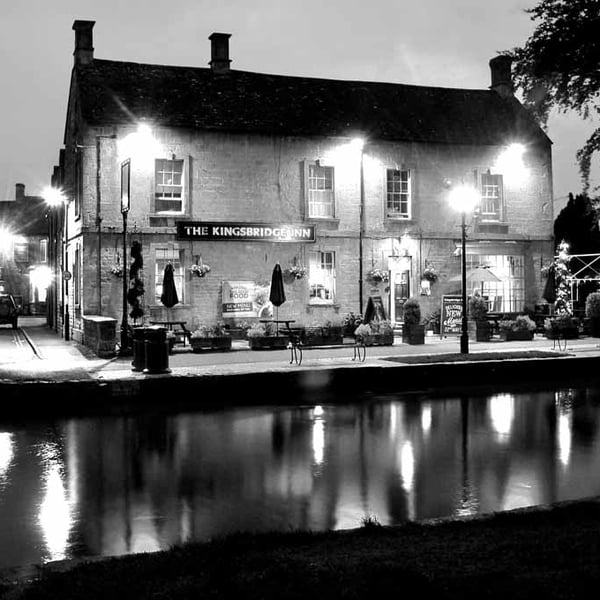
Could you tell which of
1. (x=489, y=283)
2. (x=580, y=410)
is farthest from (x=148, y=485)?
(x=489, y=283)

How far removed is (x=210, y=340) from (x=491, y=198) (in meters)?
13.4

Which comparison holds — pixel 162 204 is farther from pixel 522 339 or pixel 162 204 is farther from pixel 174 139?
pixel 522 339

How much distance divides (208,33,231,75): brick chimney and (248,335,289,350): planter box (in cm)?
1128

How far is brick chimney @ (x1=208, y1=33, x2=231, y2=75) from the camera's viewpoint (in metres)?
30.1

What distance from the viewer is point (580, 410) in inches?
571

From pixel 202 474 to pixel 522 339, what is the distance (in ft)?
62.1

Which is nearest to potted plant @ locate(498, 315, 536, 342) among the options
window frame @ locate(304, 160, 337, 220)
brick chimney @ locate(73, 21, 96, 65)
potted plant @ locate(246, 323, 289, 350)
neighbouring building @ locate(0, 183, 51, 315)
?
window frame @ locate(304, 160, 337, 220)

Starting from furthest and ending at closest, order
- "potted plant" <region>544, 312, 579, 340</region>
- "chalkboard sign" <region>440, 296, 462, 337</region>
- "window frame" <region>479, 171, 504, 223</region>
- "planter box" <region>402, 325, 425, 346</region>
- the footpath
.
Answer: "window frame" <region>479, 171, 504, 223</region>
"chalkboard sign" <region>440, 296, 462, 337</region>
"potted plant" <region>544, 312, 579, 340</region>
"planter box" <region>402, 325, 425, 346</region>
the footpath

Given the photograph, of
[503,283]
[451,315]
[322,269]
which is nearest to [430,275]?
[451,315]

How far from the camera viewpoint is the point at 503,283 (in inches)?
1221

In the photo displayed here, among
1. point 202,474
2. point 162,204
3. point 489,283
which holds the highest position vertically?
point 162,204

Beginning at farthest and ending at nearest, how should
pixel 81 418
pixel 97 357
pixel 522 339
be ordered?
1. pixel 522 339
2. pixel 97 357
3. pixel 81 418

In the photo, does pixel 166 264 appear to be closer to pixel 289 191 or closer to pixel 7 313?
pixel 289 191

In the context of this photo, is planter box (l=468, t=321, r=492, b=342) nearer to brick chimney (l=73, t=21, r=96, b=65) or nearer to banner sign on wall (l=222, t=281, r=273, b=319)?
banner sign on wall (l=222, t=281, r=273, b=319)
